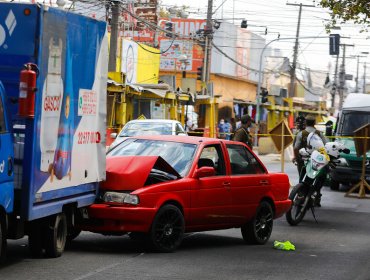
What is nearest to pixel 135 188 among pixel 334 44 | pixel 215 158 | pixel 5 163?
pixel 215 158

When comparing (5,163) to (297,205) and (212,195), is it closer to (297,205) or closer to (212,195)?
(212,195)

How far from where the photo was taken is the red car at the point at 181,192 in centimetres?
1101

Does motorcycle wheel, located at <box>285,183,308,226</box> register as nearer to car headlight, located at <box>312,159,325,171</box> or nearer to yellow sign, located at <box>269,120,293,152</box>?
car headlight, located at <box>312,159,325,171</box>

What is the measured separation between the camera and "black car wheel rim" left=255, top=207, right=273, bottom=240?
13.1 metres

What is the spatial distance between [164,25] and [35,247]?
49.4 m

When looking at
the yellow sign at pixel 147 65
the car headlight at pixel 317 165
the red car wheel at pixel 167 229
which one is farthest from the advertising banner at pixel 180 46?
the red car wheel at pixel 167 229

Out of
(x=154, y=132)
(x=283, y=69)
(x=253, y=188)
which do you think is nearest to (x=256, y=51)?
(x=283, y=69)

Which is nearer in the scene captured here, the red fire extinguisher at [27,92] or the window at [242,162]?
the red fire extinguisher at [27,92]

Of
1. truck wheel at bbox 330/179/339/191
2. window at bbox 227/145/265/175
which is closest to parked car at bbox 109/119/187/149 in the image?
truck wheel at bbox 330/179/339/191

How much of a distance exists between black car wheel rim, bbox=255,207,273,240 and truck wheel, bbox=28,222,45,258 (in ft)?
12.3

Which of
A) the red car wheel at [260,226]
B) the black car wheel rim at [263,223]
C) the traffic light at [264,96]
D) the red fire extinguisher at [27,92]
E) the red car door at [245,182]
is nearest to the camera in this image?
the red fire extinguisher at [27,92]

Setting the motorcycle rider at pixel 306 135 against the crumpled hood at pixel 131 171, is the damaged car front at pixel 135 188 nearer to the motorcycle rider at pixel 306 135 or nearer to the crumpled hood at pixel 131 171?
the crumpled hood at pixel 131 171

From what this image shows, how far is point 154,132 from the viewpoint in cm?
2655

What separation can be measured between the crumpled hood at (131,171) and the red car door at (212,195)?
0.43 metres
